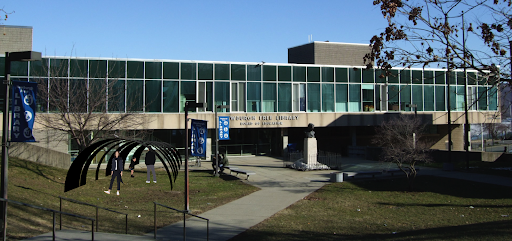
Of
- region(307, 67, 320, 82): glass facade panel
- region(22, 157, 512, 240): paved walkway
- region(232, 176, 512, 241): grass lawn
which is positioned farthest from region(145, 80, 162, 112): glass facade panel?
region(232, 176, 512, 241): grass lawn

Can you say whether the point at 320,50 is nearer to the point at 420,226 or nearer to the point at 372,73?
the point at 372,73

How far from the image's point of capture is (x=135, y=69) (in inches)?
1308

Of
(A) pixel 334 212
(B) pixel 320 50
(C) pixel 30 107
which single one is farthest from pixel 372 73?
(C) pixel 30 107

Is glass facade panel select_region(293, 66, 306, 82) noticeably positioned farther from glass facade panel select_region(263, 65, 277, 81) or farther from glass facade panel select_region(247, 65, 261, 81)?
glass facade panel select_region(247, 65, 261, 81)

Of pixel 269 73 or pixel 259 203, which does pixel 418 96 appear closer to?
pixel 269 73

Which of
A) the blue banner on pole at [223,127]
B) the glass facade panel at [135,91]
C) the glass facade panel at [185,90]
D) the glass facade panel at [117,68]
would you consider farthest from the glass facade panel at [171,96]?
the blue banner on pole at [223,127]

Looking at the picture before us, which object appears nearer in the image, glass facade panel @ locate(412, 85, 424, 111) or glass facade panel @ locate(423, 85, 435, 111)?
glass facade panel @ locate(412, 85, 424, 111)

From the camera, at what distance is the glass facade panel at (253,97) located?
1457 inches

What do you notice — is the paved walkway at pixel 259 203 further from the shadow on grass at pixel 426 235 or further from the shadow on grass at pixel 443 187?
the shadow on grass at pixel 443 187

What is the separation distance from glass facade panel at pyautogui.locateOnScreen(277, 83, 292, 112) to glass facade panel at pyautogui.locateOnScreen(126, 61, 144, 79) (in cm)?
1196

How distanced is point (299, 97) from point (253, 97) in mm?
4372

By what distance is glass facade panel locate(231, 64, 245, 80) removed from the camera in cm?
3650

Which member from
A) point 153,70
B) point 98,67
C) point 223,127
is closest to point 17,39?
point 98,67

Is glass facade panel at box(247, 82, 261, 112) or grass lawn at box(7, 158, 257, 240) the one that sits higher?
glass facade panel at box(247, 82, 261, 112)
